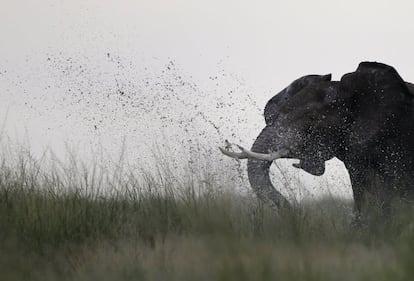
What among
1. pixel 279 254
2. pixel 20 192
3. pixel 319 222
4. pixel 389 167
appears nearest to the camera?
pixel 279 254

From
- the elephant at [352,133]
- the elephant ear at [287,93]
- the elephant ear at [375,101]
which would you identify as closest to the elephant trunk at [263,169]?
the elephant at [352,133]

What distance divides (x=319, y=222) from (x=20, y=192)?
2648 millimetres

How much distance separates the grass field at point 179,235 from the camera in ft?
14.6

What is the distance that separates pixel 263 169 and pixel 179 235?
2390 mm

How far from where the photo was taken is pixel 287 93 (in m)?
8.55

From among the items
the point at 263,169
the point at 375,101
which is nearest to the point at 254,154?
the point at 263,169

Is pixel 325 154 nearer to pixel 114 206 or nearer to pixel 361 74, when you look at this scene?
pixel 361 74

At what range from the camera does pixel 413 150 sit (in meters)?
8.02

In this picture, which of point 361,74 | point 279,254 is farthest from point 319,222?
point 361,74

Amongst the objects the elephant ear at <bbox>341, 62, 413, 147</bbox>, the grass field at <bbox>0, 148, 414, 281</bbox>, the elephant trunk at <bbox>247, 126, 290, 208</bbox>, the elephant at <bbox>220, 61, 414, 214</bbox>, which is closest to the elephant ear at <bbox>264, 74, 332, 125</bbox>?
the elephant at <bbox>220, 61, 414, 214</bbox>

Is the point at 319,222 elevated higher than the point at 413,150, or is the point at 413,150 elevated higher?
the point at 413,150

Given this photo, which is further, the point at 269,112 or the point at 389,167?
the point at 269,112

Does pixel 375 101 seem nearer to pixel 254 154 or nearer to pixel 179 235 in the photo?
pixel 254 154

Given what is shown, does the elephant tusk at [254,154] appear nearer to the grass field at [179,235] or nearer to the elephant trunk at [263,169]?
the elephant trunk at [263,169]
